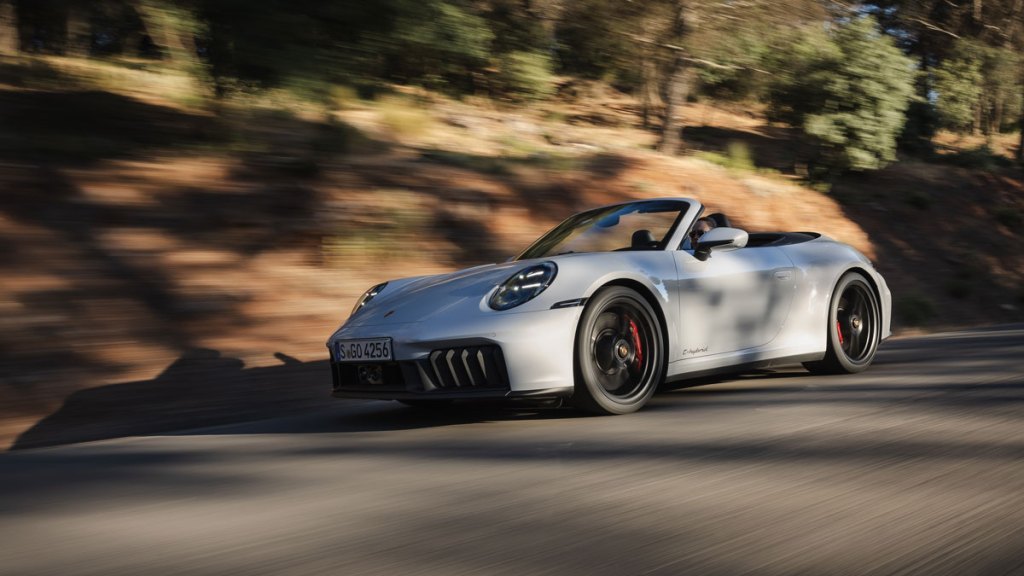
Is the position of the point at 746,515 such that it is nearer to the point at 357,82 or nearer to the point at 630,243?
the point at 630,243

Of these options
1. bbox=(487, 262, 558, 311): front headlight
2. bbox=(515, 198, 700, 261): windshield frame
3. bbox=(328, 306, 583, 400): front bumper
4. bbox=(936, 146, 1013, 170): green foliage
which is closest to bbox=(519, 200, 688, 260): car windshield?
bbox=(515, 198, 700, 261): windshield frame

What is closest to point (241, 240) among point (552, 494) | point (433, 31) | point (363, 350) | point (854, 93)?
point (433, 31)

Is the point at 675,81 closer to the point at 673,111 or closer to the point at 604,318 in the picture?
the point at 673,111

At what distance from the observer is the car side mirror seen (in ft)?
19.3

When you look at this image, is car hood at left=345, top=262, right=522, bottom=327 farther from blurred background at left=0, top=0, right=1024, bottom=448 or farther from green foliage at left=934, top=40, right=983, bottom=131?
green foliage at left=934, top=40, right=983, bottom=131

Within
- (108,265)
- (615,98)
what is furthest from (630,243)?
(615,98)

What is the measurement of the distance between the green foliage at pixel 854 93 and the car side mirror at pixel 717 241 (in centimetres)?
1850

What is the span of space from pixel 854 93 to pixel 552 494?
2226 cm

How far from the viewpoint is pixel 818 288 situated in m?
6.84

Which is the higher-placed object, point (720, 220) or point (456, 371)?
point (720, 220)

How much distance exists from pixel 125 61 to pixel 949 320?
44.1ft

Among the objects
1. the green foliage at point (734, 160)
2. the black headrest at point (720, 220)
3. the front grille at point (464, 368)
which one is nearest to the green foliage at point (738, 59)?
the green foliage at point (734, 160)

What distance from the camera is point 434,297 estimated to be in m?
5.39

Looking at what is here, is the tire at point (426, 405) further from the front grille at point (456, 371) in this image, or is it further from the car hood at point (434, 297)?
the front grille at point (456, 371)
